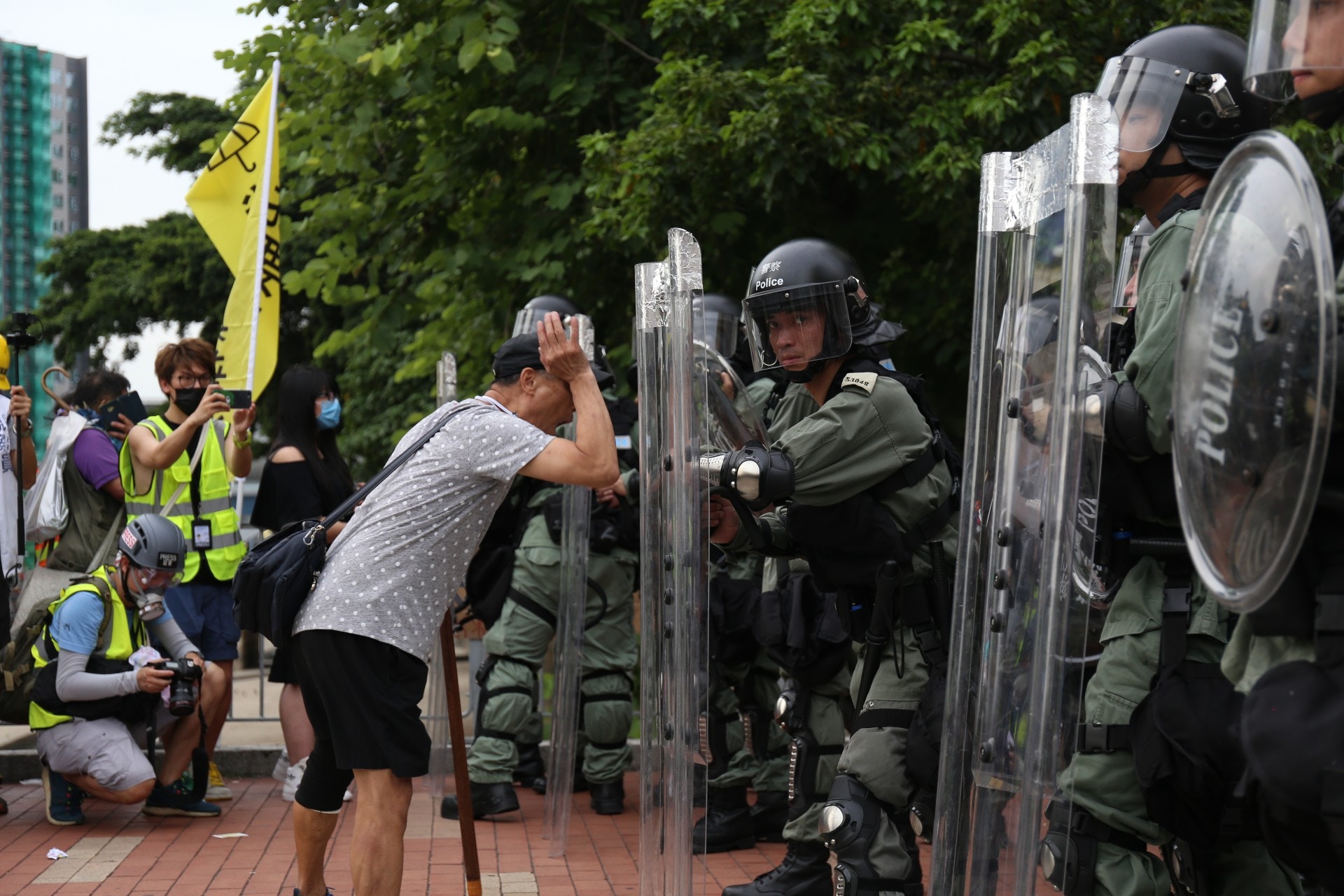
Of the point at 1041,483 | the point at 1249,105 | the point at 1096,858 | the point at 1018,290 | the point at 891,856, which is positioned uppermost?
the point at 1249,105

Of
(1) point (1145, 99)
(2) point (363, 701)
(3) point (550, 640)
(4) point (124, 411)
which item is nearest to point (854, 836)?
(2) point (363, 701)

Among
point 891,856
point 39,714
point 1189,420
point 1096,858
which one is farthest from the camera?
point 39,714

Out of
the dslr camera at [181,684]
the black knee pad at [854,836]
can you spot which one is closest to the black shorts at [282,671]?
the dslr camera at [181,684]

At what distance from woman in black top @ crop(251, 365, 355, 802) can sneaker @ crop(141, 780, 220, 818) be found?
0.39 metres

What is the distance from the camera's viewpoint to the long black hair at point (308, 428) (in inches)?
257

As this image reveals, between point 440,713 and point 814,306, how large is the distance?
352 centimetres

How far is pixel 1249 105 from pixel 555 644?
3883 mm

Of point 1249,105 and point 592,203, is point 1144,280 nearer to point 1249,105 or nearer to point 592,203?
point 1249,105

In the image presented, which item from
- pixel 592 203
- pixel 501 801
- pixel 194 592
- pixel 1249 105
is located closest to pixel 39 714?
pixel 194 592

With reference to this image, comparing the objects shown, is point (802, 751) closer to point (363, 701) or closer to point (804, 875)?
point (804, 875)

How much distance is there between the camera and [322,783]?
436cm

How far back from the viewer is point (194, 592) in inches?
260

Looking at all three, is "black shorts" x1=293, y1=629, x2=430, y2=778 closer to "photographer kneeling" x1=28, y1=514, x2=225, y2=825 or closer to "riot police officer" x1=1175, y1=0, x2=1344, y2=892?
"photographer kneeling" x1=28, y1=514, x2=225, y2=825

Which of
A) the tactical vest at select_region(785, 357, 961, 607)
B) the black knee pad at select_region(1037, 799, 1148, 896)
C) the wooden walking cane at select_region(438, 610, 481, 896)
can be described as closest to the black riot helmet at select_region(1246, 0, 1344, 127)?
the black knee pad at select_region(1037, 799, 1148, 896)
